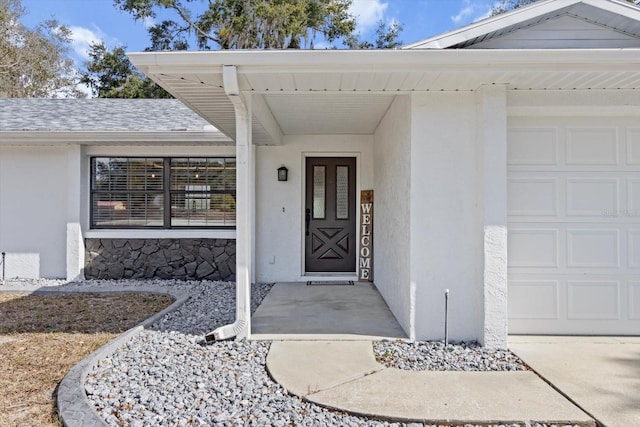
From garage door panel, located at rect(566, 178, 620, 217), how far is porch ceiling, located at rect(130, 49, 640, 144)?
93cm

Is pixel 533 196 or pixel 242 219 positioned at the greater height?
pixel 533 196

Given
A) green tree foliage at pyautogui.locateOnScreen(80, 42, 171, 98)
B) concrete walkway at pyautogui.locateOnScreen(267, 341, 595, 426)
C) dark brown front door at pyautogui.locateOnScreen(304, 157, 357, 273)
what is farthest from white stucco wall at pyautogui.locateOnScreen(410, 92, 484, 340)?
green tree foliage at pyautogui.locateOnScreen(80, 42, 171, 98)

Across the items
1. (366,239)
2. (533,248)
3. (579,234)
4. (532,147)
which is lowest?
(366,239)

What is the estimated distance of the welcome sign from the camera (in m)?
7.57

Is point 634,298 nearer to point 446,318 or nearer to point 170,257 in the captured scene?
point 446,318

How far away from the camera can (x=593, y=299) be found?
4371 mm

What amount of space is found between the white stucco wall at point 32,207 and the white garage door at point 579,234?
23.9 ft

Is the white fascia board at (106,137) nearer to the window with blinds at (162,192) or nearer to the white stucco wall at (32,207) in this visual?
the white stucco wall at (32,207)

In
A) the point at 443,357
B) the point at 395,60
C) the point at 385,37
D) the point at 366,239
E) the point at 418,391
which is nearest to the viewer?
the point at 418,391

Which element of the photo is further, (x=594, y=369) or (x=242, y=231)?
(x=242, y=231)

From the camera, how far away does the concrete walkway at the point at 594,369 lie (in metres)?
2.83

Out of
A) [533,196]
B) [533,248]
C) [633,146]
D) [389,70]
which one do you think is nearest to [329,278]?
[533,248]

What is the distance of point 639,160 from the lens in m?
4.37

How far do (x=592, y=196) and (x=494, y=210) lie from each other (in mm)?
1229
